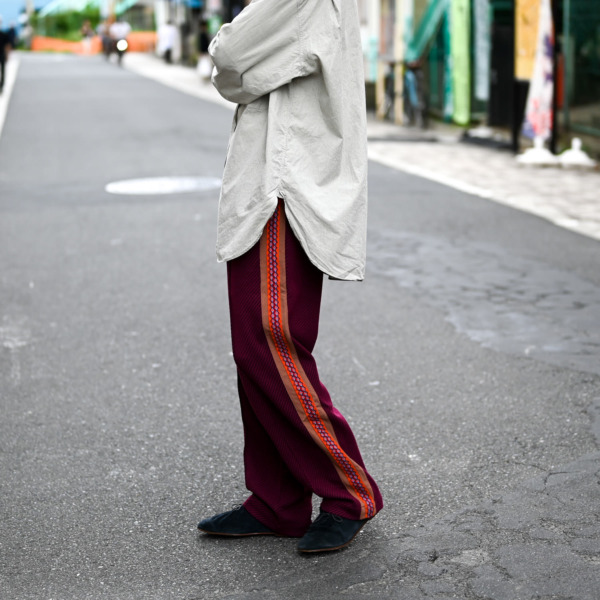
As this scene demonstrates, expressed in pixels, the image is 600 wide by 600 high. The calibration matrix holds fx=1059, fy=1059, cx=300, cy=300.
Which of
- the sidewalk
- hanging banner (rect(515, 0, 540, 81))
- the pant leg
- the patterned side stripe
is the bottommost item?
the sidewalk

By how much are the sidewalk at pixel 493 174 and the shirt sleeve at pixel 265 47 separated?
19.1 feet

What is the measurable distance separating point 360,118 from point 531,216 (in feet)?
21.1

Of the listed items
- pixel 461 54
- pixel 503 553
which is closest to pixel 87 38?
pixel 461 54

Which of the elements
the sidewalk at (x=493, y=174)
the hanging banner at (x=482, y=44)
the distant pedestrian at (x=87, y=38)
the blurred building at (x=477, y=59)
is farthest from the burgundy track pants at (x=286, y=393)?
the distant pedestrian at (x=87, y=38)

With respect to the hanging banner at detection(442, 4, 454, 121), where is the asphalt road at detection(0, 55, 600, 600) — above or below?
below

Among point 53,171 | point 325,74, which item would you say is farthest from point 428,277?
point 53,171

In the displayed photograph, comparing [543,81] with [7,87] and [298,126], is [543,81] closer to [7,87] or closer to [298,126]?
[298,126]

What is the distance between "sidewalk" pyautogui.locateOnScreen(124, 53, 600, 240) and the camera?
9.47 m

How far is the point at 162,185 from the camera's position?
1135cm

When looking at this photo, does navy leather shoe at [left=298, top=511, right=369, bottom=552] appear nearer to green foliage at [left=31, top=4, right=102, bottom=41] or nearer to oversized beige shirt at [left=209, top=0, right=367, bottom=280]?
oversized beige shirt at [left=209, top=0, right=367, bottom=280]

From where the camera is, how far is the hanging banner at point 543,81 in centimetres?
1280

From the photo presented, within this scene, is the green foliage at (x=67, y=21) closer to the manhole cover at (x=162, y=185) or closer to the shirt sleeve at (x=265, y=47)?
the manhole cover at (x=162, y=185)

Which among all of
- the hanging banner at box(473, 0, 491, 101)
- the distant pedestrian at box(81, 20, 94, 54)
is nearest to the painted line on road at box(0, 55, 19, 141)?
the hanging banner at box(473, 0, 491, 101)

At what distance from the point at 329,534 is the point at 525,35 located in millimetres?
11399
